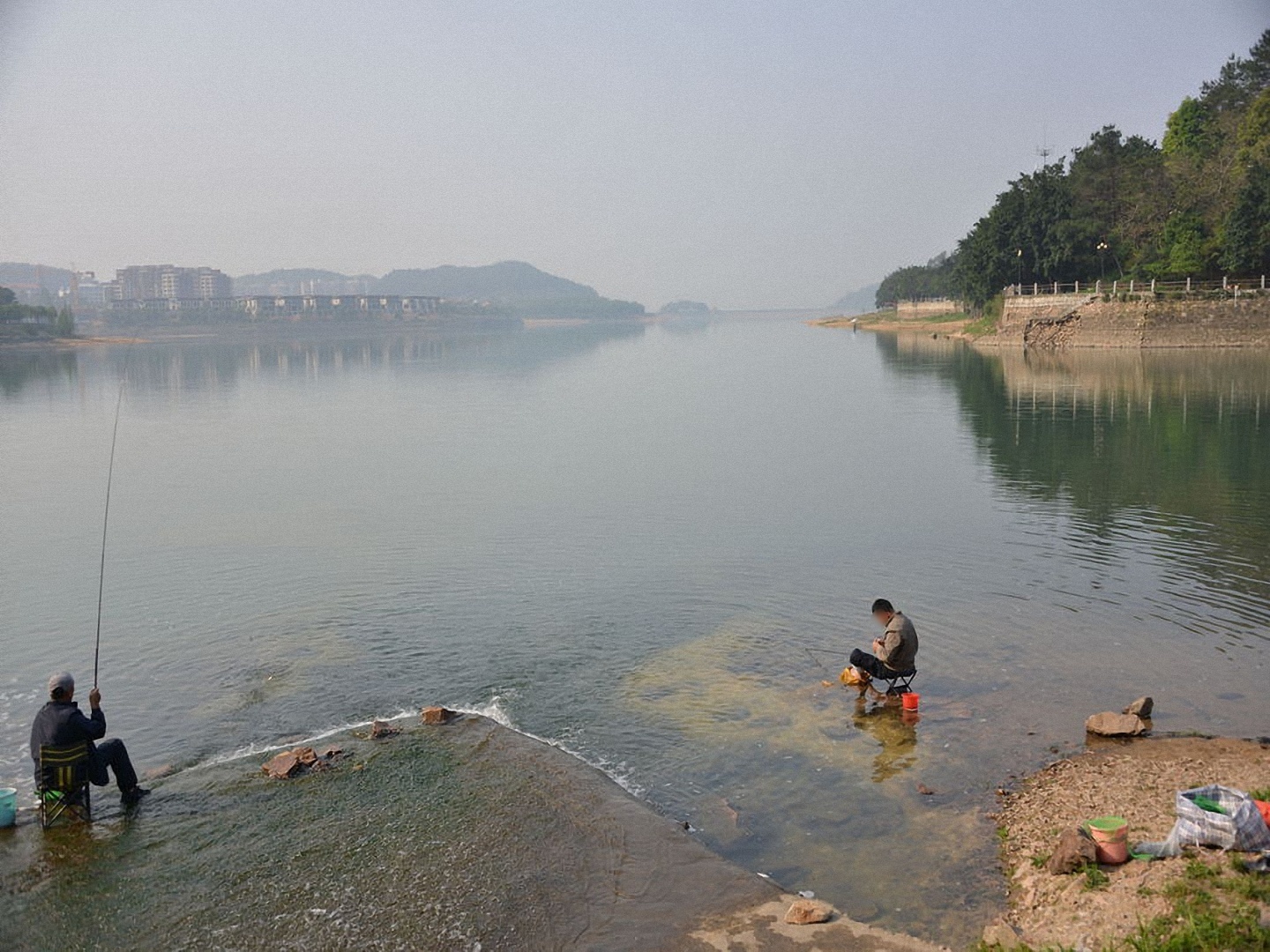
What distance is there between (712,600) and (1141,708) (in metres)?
7.79

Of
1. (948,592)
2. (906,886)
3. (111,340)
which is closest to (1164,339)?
(948,592)

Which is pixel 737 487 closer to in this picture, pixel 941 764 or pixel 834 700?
pixel 834 700

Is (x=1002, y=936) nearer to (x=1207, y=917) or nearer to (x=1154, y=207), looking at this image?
(x=1207, y=917)

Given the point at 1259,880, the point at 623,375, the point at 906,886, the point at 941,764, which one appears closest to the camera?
the point at 1259,880

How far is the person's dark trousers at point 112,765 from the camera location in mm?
10688

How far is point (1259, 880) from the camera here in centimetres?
760

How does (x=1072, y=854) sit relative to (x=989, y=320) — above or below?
below

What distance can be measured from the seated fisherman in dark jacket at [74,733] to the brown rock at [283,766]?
4.66ft

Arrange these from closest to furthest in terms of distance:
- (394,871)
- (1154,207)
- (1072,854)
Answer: (1072,854)
(394,871)
(1154,207)

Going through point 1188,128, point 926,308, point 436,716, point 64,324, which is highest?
point 1188,128

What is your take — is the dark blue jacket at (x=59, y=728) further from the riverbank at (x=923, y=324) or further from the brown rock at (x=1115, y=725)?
the riverbank at (x=923, y=324)

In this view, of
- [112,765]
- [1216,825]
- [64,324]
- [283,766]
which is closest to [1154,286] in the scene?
[1216,825]

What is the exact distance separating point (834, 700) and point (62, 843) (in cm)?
921

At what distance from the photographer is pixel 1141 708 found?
12562 millimetres
